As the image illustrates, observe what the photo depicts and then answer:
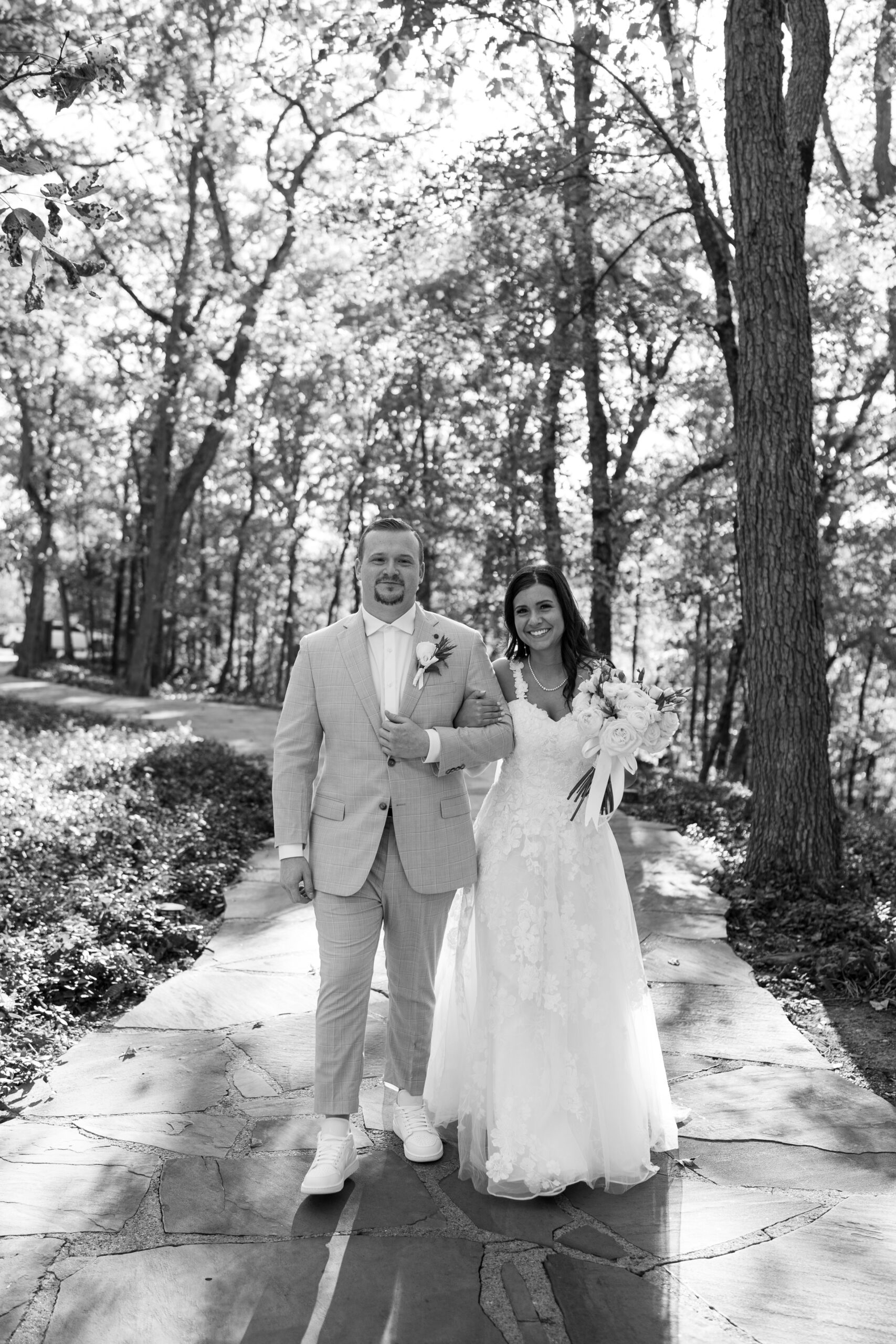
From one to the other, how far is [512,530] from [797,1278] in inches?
508

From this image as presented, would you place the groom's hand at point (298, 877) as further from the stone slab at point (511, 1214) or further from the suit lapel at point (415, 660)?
the stone slab at point (511, 1214)

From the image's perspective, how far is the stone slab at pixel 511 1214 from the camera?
3.39m

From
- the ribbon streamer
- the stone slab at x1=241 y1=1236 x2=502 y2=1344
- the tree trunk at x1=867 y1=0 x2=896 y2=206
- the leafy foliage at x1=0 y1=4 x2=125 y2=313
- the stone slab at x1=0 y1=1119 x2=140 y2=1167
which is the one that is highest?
the tree trunk at x1=867 y1=0 x2=896 y2=206

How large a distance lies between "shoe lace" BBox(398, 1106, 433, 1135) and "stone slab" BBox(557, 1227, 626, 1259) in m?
0.70

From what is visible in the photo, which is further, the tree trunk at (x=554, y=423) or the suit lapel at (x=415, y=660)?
the tree trunk at (x=554, y=423)

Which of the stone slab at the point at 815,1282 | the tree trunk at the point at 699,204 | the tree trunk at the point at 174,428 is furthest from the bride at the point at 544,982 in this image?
the tree trunk at the point at 174,428

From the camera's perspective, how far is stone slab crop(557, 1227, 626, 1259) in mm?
3262

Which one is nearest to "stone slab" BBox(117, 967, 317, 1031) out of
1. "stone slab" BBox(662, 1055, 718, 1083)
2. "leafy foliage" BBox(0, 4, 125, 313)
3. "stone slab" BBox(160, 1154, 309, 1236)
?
"stone slab" BBox(160, 1154, 309, 1236)

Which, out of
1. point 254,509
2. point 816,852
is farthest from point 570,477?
point 254,509

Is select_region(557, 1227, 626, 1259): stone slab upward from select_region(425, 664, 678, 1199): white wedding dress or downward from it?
downward

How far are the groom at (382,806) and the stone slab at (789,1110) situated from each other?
1.06 meters

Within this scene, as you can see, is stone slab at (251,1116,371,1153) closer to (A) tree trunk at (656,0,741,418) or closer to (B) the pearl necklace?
(B) the pearl necklace

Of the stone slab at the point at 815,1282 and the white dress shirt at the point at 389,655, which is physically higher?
the white dress shirt at the point at 389,655

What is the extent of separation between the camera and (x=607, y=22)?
8859mm
